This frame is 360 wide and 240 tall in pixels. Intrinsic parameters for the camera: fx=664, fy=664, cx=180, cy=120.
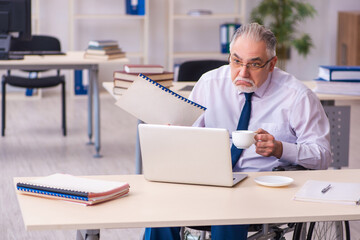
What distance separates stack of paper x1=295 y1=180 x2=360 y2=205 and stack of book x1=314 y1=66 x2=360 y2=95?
67.2 inches

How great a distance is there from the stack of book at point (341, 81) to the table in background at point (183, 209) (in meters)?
1.77

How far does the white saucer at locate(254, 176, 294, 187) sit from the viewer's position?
2037mm

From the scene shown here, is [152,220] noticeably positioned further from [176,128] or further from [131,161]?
[131,161]

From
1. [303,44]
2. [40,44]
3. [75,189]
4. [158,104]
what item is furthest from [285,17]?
[75,189]

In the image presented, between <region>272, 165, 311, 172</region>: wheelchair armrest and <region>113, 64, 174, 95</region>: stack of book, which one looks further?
<region>113, 64, 174, 95</region>: stack of book

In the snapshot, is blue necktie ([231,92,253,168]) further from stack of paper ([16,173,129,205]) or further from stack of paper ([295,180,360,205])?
stack of paper ([16,173,129,205])

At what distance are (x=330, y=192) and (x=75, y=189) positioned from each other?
0.75 meters

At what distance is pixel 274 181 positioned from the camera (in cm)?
209

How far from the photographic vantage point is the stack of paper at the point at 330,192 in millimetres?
1896

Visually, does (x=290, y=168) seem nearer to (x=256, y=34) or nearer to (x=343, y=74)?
(x=256, y=34)

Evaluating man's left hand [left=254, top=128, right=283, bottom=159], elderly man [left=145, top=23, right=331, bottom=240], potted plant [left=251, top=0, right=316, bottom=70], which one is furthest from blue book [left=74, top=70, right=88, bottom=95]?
man's left hand [left=254, top=128, right=283, bottom=159]

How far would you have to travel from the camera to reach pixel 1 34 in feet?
15.8

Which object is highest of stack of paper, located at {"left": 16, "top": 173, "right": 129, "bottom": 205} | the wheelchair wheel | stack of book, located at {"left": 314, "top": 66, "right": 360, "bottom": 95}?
stack of book, located at {"left": 314, "top": 66, "right": 360, "bottom": 95}

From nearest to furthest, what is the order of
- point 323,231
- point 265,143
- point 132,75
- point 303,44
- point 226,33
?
point 265,143
point 323,231
point 132,75
point 303,44
point 226,33
